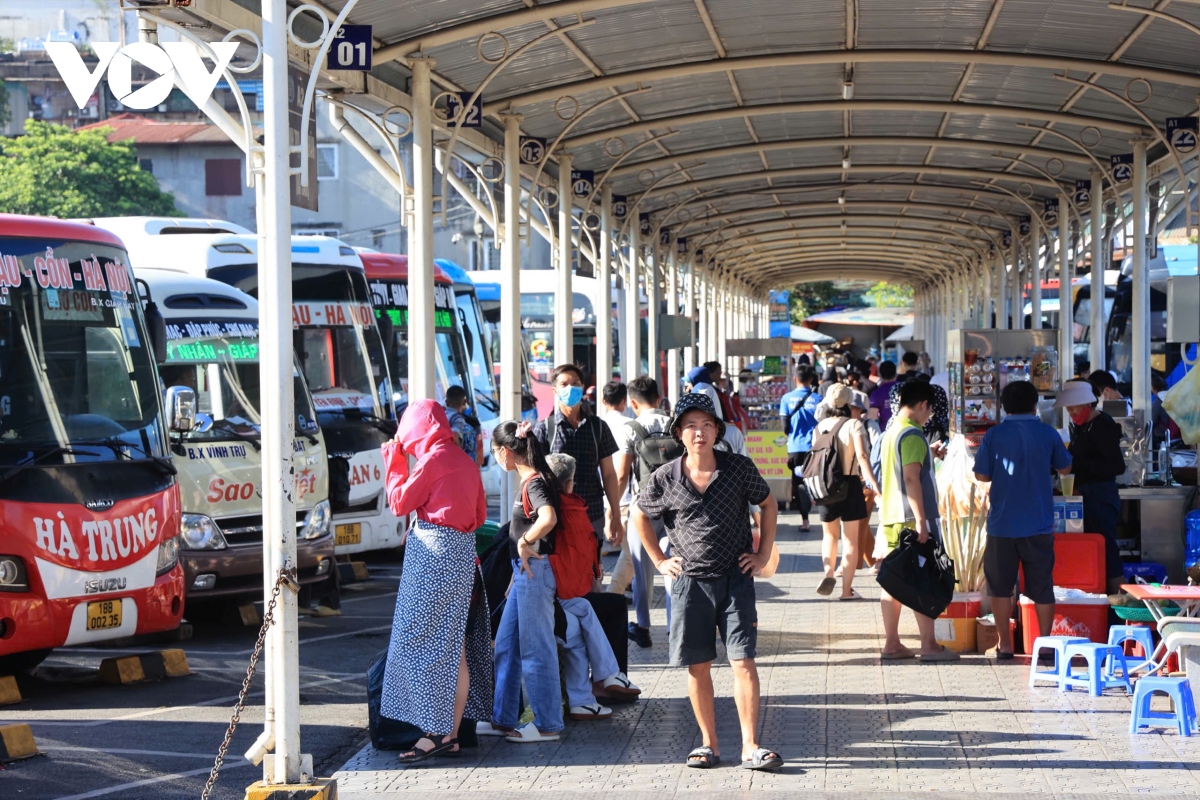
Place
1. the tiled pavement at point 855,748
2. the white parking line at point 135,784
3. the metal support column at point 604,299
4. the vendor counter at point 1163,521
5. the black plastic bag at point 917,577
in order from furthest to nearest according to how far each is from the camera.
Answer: the metal support column at point 604,299 → the vendor counter at point 1163,521 → the black plastic bag at point 917,577 → the white parking line at point 135,784 → the tiled pavement at point 855,748

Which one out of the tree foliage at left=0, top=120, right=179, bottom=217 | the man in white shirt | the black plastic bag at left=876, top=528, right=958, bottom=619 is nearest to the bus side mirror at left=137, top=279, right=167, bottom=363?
the man in white shirt

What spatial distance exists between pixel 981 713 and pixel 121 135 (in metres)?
58.2

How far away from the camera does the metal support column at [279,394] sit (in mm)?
6117

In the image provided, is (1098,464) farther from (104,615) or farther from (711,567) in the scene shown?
(104,615)

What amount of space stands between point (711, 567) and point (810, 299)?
81.4 metres

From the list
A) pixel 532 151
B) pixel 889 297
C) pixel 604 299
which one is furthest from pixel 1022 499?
pixel 889 297

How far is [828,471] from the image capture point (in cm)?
1207

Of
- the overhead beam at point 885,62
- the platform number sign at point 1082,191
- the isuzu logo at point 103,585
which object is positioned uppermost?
the overhead beam at point 885,62

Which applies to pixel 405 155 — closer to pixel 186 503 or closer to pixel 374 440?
pixel 374 440

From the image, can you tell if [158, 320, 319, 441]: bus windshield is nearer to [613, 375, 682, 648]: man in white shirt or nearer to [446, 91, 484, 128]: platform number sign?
[446, 91, 484, 128]: platform number sign

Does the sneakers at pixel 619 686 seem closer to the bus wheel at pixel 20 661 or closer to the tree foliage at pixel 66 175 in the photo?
the bus wheel at pixel 20 661

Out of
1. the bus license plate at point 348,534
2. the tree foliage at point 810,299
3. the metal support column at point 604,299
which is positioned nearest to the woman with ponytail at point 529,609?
the bus license plate at point 348,534

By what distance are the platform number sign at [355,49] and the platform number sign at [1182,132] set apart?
8.43m

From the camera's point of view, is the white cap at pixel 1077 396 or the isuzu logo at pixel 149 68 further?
the white cap at pixel 1077 396
